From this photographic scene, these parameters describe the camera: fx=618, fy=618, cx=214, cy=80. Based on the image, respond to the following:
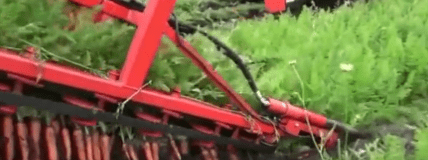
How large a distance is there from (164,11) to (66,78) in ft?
1.04

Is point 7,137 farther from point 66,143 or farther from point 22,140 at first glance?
point 66,143

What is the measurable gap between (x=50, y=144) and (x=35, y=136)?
4cm

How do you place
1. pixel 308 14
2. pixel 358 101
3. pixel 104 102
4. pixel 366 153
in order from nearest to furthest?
pixel 104 102 < pixel 366 153 < pixel 358 101 < pixel 308 14

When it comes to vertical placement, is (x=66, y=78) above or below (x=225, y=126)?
above

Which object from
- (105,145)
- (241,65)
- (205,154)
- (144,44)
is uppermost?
(144,44)

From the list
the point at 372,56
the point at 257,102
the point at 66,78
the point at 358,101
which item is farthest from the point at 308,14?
the point at 66,78

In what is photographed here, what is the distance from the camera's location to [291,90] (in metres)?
2.24

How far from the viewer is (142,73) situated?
5.25 feet

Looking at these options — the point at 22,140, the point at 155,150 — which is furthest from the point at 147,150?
the point at 22,140

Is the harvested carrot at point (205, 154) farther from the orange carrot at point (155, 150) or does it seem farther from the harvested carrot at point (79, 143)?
the harvested carrot at point (79, 143)

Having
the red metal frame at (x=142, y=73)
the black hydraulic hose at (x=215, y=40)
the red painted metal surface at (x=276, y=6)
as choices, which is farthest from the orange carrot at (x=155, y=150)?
the red painted metal surface at (x=276, y=6)

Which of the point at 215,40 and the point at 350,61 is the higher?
the point at 215,40

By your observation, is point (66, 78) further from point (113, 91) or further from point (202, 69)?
point (202, 69)

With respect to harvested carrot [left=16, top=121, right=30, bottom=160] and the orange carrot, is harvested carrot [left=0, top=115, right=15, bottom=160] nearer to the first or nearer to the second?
harvested carrot [left=16, top=121, right=30, bottom=160]
